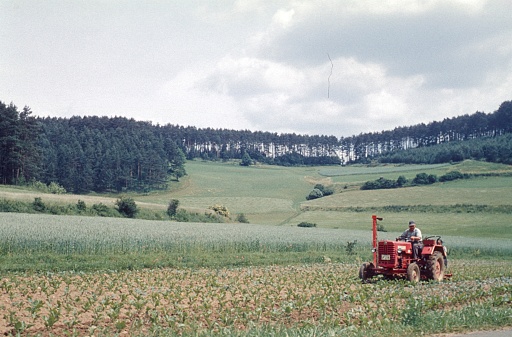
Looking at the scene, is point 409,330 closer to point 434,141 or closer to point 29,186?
point 29,186

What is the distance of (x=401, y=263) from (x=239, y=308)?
871cm

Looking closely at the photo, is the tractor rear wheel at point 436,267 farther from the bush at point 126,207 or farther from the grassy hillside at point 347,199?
the bush at point 126,207

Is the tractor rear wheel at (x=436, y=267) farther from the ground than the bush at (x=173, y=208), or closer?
farther from the ground

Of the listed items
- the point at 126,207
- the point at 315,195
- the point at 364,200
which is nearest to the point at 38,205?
the point at 126,207

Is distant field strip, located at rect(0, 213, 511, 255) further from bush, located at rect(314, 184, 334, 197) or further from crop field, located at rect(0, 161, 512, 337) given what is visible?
bush, located at rect(314, 184, 334, 197)

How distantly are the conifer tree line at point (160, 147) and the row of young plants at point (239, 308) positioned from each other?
5974 centimetres

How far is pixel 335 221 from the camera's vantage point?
215 feet

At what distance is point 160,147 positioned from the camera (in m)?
104

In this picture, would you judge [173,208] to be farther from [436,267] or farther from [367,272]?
[436,267]

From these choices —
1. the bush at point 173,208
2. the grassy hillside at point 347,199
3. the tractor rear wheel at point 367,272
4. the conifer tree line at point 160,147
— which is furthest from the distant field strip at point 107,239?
the conifer tree line at point 160,147

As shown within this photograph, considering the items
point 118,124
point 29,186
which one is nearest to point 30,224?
point 29,186

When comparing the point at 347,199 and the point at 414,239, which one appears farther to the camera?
the point at 347,199

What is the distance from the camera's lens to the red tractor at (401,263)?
17938 mm

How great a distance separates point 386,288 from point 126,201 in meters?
41.5
